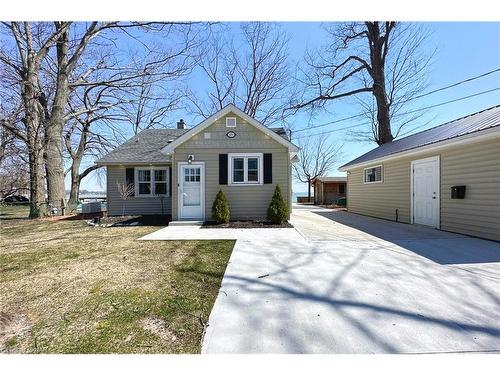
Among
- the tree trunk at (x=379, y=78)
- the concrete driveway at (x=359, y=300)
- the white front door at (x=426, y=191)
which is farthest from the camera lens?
the tree trunk at (x=379, y=78)

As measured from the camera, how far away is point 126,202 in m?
12.0

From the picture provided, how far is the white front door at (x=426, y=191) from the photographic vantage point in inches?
313

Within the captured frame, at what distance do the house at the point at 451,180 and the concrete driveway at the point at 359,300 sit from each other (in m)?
1.27

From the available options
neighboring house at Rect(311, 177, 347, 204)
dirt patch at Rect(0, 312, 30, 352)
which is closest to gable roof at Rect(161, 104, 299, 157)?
dirt patch at Rect(0, 312, 30, 352)

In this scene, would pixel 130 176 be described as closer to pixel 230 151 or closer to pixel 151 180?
pixel 151 180

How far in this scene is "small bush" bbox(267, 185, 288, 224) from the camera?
887cm

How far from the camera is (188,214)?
9.52 m

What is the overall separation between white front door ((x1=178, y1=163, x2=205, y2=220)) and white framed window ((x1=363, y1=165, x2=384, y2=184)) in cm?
835

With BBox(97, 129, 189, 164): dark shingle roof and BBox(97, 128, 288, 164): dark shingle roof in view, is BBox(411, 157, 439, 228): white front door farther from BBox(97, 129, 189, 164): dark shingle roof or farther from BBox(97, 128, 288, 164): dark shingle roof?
BBox(97, 129, 189, 164): dark shingle roof

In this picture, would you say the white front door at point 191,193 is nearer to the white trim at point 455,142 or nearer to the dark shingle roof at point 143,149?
the dark shingle roof at point 143,149

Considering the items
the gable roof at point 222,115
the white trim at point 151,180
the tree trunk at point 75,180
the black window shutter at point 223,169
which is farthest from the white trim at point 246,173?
the tree trunk at point 75,180

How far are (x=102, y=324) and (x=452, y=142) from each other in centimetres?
904
